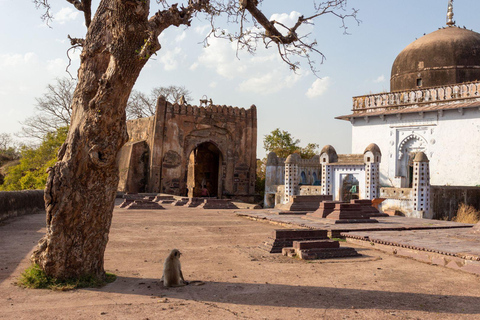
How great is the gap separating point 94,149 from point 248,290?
7.18 ft

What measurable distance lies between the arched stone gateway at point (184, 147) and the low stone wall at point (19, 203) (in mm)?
8625

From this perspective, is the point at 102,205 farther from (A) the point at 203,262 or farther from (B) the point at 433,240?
(B) the point at 433,240

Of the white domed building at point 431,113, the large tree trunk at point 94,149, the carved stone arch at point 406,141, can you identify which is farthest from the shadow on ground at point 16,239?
the carved stone arch at point 406,141

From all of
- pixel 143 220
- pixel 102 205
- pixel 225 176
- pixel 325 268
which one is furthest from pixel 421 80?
pixel 102 205

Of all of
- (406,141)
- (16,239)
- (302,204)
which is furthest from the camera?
(406,141)

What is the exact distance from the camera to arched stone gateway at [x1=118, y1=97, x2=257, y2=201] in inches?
891

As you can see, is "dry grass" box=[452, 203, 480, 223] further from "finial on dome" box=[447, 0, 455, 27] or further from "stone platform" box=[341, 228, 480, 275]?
"finial on dome" box=[447, 0, 455, 27]

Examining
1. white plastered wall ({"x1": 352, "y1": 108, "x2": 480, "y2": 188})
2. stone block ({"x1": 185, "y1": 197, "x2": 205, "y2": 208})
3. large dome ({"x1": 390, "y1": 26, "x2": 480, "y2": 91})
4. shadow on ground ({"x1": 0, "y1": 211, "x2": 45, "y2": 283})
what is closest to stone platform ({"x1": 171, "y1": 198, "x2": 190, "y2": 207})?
stone block ({"x1": 185, "y1": 197, "x2": 205, "y2": 208})

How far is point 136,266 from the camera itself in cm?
576

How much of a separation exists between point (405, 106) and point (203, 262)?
65.2ft

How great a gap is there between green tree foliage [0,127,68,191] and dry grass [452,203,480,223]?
19.4m

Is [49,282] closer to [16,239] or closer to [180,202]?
[16,239]

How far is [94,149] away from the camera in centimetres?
465

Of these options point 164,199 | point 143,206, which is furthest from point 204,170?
point 143,206
